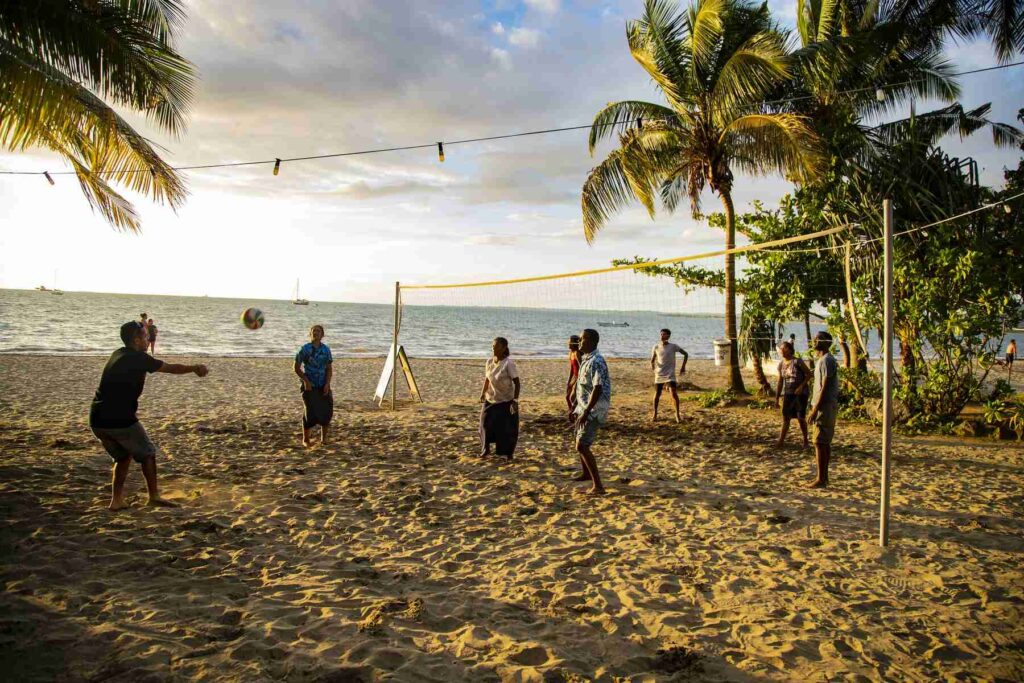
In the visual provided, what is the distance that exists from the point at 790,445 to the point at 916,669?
17.3 feet

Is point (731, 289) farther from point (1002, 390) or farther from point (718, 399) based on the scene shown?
point (1002, 390)

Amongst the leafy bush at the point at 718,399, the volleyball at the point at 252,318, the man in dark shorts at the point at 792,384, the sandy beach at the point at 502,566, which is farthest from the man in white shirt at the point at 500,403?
the leafy bush at the point at 718,399

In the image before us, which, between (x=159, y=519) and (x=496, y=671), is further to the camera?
(x=159, y=519)

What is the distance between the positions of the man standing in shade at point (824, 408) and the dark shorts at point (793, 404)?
5.73 ft

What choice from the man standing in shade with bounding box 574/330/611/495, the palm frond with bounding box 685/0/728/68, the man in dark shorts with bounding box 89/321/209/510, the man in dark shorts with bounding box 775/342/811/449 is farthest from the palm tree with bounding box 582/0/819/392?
the man in dark shorts with bounding box 89/321/209/510

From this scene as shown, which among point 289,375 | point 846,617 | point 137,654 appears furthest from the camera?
point 289,375

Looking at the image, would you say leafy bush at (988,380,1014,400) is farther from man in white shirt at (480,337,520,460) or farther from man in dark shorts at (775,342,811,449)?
man in white shirt at (480,337,520,460)

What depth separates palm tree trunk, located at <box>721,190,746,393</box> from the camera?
10977mm

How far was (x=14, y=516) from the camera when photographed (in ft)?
14.3

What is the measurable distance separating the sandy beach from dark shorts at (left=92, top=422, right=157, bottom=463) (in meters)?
0.47

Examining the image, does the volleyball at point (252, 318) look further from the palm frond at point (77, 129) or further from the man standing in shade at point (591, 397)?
the man standing in shade at point (591, 397)

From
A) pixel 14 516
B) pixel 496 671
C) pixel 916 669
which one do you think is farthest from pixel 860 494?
pixel 14 516

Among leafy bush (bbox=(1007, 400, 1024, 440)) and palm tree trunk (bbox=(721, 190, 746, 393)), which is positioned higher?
palm tree trunk (bbox=(721, 190, 746, 393))

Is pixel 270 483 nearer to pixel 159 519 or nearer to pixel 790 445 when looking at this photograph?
pixel 159 519
